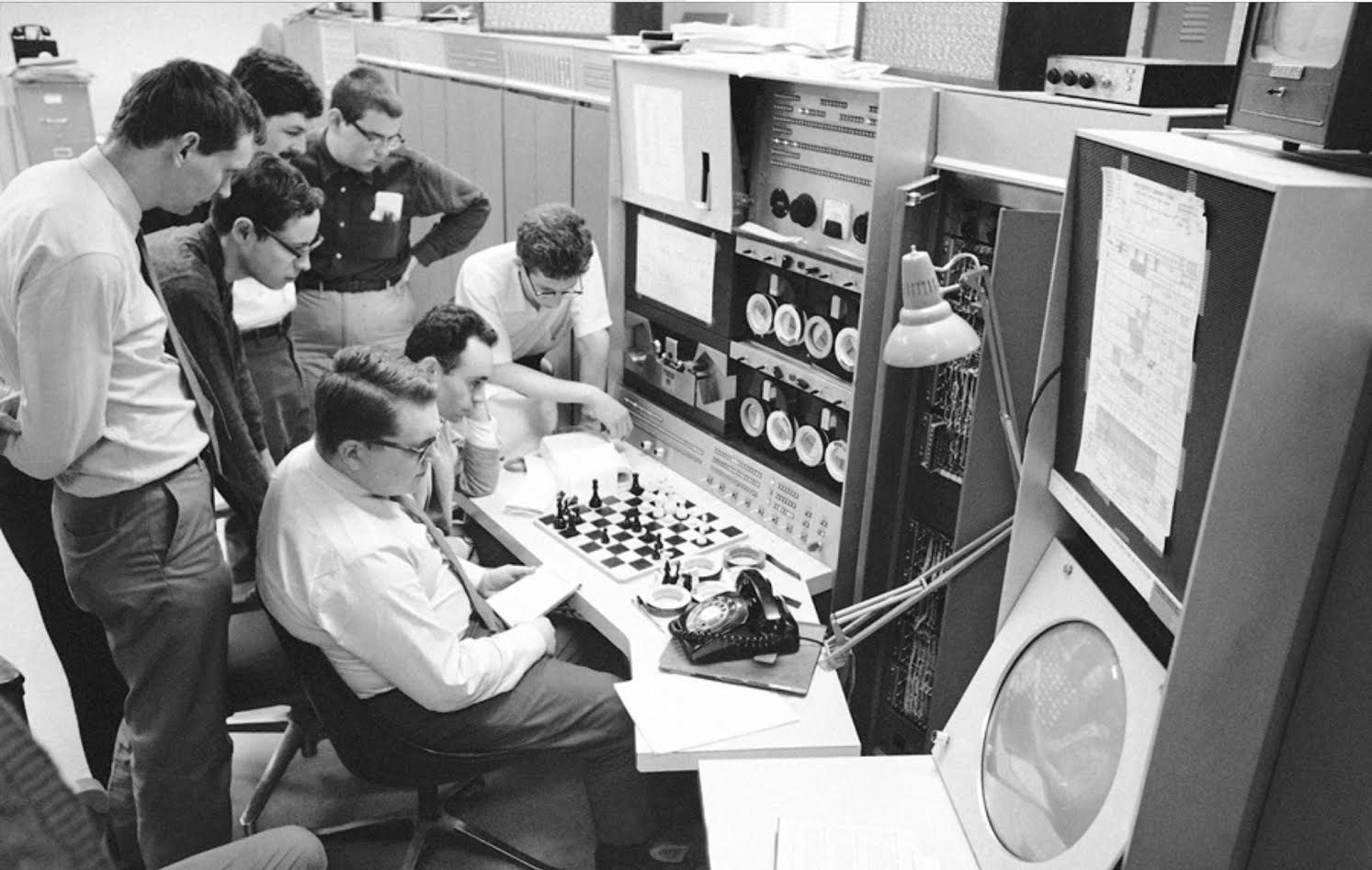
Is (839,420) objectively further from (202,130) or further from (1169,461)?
(202,130)

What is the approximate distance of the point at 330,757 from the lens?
2.73 m

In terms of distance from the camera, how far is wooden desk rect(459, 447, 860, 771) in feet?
5.81

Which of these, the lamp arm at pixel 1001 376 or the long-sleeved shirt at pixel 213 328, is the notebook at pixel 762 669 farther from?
the long-sleeved shirt at pixel 213 328

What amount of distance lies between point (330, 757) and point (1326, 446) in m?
2.47

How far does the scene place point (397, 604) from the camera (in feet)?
6.01

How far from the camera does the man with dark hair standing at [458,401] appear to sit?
7.97ft

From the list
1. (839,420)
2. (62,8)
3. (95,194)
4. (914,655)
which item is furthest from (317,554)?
(62,8)

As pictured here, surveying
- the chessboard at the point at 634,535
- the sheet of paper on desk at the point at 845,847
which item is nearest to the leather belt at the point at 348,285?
the chessboard at the point at 634,535

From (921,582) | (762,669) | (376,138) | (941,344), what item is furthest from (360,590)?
(376,138)

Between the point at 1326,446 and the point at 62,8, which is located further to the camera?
the point at 62,8

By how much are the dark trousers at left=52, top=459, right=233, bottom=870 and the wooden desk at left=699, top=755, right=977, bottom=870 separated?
3.46 ft

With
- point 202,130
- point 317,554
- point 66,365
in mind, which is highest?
point 202,130

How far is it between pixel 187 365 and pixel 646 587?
39.7 inches

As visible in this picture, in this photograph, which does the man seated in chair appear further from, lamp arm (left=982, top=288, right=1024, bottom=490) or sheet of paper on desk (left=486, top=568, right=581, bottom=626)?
lamp arm (left=982, top=288, right=1024, bottom=490)
